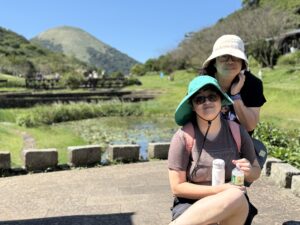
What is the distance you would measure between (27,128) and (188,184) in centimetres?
1272

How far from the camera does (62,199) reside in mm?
5188

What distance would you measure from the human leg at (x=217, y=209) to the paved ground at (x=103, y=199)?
5.43ft

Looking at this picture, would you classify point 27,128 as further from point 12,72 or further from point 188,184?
point 12,72

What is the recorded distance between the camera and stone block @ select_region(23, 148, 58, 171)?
676cm

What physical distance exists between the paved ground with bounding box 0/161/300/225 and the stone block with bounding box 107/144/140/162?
2.28 feet

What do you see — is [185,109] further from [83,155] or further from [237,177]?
[83,155]

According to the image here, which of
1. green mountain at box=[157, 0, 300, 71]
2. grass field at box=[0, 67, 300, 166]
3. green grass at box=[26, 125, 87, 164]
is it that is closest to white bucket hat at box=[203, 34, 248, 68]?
grass field at box=[0, 67, 300, 166]

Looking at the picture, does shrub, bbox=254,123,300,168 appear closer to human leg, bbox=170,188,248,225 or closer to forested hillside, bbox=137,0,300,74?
human leg, bbox=170,188,248,225

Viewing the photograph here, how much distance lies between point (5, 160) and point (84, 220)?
8.89 ft

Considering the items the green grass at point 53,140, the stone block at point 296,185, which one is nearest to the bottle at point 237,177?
the stone block at point 296,185

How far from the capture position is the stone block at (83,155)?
23.1 ft

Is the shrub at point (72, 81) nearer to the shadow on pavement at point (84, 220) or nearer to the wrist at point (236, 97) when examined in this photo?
the shadow on pavement at point (84, 220)

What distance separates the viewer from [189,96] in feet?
9.46

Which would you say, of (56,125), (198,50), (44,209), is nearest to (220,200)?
(44,209)
